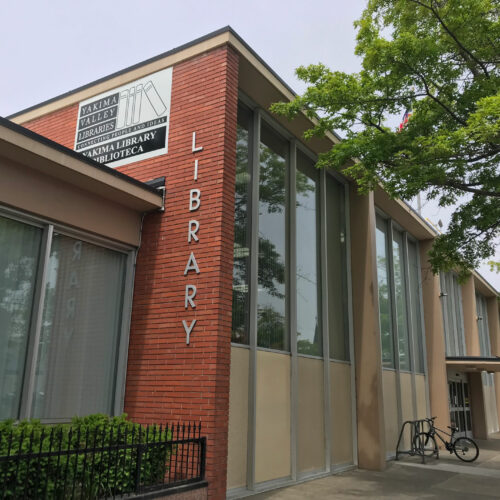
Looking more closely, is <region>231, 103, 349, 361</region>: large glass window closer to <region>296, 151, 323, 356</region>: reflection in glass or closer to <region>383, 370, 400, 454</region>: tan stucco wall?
<region>296, 151, 323, 356</region>: reflection in glass

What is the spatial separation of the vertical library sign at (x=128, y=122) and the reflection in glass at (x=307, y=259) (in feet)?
11.6

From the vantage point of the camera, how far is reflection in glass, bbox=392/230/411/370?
1672 centimetres

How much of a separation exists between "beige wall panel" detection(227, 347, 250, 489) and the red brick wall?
60 centimetres

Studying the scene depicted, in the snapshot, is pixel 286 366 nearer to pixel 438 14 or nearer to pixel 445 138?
pixel 445 138

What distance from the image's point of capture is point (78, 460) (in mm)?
5785

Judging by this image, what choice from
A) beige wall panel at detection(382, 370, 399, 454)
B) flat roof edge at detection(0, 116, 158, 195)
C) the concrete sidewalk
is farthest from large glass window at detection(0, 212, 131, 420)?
beige wall panel at detection(382, 370, 399, 454)

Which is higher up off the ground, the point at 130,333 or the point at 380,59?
the point at 380,59

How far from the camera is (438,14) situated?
9508 mm

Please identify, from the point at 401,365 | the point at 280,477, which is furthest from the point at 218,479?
the point at 401,365

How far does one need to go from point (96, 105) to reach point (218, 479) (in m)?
7.61

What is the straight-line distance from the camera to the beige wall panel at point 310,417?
1020 cm

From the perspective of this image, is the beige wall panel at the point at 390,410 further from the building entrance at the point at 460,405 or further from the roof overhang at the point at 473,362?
the building entrance at the point at 460,405

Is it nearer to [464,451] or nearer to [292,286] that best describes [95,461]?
[292,286]

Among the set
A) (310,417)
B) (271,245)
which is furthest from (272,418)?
(271,245)
